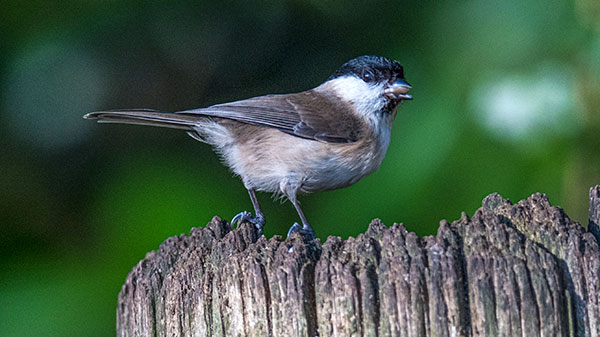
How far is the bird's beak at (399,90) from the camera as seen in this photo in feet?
13.9

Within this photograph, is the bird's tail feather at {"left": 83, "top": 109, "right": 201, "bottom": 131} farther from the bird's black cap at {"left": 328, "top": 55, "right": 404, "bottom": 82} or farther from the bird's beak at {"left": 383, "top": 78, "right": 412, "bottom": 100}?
the bird's beak at {"left": 383, "top": 78, "right": 412, "bottom": 100}

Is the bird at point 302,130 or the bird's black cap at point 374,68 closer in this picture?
the bird at point 302,130

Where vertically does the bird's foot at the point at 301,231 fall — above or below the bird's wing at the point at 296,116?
below

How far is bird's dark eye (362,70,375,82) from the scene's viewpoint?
4.50m

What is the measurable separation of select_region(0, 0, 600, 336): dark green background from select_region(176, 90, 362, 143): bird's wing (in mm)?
292

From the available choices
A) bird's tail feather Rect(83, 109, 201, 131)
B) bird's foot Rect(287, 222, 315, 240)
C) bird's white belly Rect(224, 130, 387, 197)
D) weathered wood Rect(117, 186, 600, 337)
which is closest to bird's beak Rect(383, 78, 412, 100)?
bird's white belly Rect(224, 130, 387, 197)

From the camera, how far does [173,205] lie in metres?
3.93

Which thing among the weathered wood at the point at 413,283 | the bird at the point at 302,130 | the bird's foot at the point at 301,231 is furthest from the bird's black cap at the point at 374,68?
the weathered wood at the point at 413,283

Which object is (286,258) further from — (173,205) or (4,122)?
(4,122)

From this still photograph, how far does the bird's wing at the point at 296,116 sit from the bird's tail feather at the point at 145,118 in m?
0.06

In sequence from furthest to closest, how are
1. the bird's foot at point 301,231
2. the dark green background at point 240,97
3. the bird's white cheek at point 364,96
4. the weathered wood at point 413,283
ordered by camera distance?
the bird's white cheek at point 364,96 < the dark green background at point 240,97 < the bird's foot at point 301,231 < the weathered wood at point 413,283

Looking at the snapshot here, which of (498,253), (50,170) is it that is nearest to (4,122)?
(50,170)

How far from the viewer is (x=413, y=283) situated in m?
1.91

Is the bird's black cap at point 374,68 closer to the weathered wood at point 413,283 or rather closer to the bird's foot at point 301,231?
the bird's foot at point 301,231
